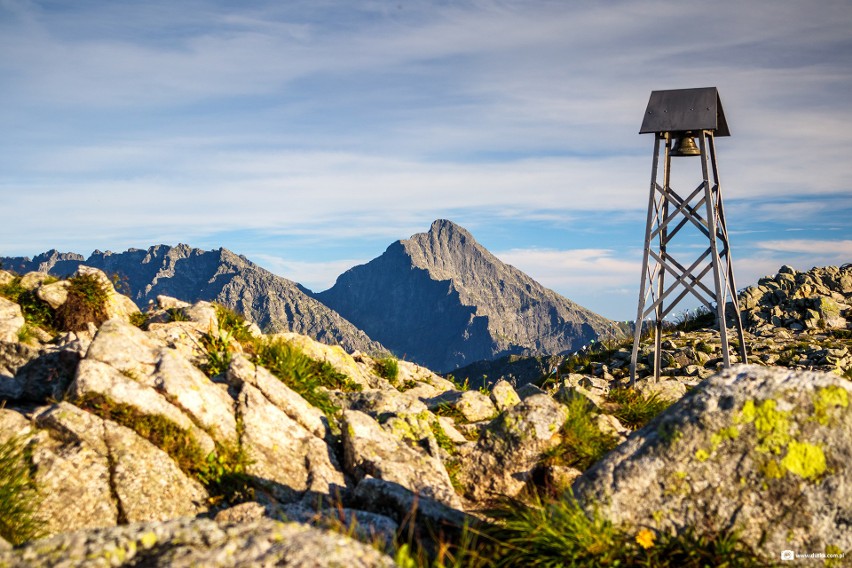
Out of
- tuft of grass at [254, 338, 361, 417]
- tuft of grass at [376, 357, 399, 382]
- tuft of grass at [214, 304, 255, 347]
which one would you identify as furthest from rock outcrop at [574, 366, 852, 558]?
tuft of grass at [376, 357, 399, 382]

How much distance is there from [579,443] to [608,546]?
5.16 metres

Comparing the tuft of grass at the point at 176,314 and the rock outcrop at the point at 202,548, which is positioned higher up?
the tuft of grass at the point at 176,314

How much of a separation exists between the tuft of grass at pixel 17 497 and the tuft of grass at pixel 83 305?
9.65 meters

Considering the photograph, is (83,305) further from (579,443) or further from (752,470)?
(752,470)

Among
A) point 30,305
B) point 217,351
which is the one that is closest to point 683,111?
point 217,351

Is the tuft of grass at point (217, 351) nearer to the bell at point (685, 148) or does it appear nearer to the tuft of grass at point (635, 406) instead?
the tuft of grass at point (635, 406)

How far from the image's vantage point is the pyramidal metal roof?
62.5 feet

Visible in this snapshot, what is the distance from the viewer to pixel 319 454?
34.4ft

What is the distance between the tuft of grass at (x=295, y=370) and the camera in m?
12.6

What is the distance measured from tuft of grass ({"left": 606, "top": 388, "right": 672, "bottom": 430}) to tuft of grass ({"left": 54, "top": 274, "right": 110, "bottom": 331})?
558 inches

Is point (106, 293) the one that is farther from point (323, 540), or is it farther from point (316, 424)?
point (323, 540)

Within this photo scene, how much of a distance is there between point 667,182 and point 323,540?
1796cm

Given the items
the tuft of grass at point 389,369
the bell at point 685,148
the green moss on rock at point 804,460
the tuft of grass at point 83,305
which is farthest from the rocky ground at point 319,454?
the bell at point 685,148

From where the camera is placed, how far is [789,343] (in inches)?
1140
